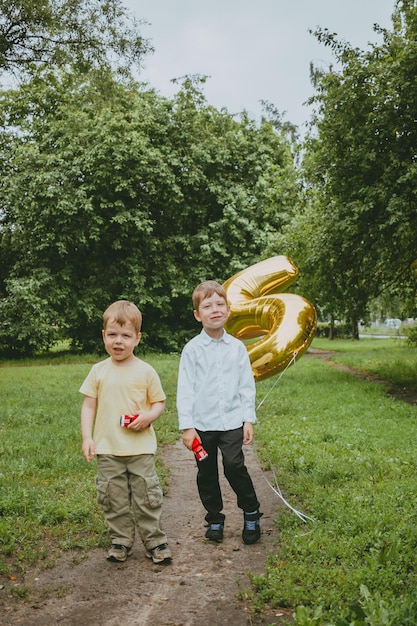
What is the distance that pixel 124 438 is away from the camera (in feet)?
12.5

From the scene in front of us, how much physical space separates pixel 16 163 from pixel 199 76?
26.4ft

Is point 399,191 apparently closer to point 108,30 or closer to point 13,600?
point 108,30

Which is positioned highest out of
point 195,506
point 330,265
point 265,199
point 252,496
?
point 265,199

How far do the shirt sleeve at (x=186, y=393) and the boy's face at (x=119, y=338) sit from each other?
1.36 feet

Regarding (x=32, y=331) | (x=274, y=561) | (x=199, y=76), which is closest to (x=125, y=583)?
(x=274, y=561)

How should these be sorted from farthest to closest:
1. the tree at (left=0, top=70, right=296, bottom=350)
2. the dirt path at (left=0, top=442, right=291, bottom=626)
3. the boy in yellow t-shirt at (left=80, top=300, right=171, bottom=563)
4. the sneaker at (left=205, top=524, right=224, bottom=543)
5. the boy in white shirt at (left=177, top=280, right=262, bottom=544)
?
the tree at (left=0, top=70, right=296, bottom=350) → the sneaker at (left=205, top=524, right=224, bottom=543) → the boy in white shirt at (left=177, top=280, right=262, bottom=544) → the boy in yellow t-shirt at (left=80, top=300, right=171, bottom=563) → the dirt path at (left=0, top=442, right=291, bottom=626)

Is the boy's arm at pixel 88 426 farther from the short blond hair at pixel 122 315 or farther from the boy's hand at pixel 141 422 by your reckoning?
the short blond hair at pixel 122 315

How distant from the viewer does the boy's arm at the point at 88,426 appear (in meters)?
3.71

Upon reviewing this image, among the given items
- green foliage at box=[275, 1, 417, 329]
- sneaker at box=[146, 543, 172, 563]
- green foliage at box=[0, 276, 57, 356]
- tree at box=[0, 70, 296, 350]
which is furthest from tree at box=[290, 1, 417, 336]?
green foliage at box=[0, 276, 57, 356]

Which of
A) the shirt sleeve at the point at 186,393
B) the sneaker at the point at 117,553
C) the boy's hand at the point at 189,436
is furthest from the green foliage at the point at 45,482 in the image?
the shirt sleeve at the point at 186,393

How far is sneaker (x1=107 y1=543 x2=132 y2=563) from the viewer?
12.4 ft

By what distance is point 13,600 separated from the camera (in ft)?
10.8

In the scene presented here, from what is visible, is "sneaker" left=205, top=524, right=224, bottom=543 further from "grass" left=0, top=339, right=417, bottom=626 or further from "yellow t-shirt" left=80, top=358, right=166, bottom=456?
"yellow t-shirt" left=80, top=358, right=166, bottom=456

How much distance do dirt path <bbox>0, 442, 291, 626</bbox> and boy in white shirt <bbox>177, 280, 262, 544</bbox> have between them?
8.9 inches
